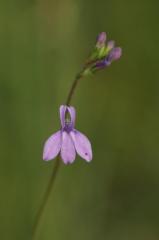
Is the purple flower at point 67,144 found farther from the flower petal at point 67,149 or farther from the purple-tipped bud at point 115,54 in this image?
the purple-tipped bud at point 115,54

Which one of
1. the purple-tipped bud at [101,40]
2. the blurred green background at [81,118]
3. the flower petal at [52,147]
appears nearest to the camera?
the flower petal at [52,147]

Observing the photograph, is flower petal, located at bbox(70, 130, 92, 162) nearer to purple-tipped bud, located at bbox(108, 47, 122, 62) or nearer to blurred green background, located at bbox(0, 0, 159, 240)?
purple-tipped bud, located at bbox(108, 47, 122, 62)

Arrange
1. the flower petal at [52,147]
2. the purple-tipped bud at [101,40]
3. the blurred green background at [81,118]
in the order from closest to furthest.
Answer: the flower petal at [52,147], the purple-tipped bud at [101,40], the blurred green background at [81,118]

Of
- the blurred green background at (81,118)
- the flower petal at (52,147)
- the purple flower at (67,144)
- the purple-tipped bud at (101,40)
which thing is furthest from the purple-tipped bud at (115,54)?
the blurred green background at (81,118)

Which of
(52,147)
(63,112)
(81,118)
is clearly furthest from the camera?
(81,118)

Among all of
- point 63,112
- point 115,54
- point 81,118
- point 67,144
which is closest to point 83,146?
point 67,144

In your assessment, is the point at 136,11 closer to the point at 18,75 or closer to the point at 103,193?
the point at 18,75

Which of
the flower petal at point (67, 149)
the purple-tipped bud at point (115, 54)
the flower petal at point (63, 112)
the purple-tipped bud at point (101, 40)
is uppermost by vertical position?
the purple-tipped bud at point (101, 40)

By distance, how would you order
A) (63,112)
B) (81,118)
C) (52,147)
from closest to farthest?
(52,147) → (63,112) → (81,118)

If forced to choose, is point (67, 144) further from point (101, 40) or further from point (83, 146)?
point (101, 40)

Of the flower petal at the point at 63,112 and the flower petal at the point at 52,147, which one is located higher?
the flower petal at the point at 63,112
